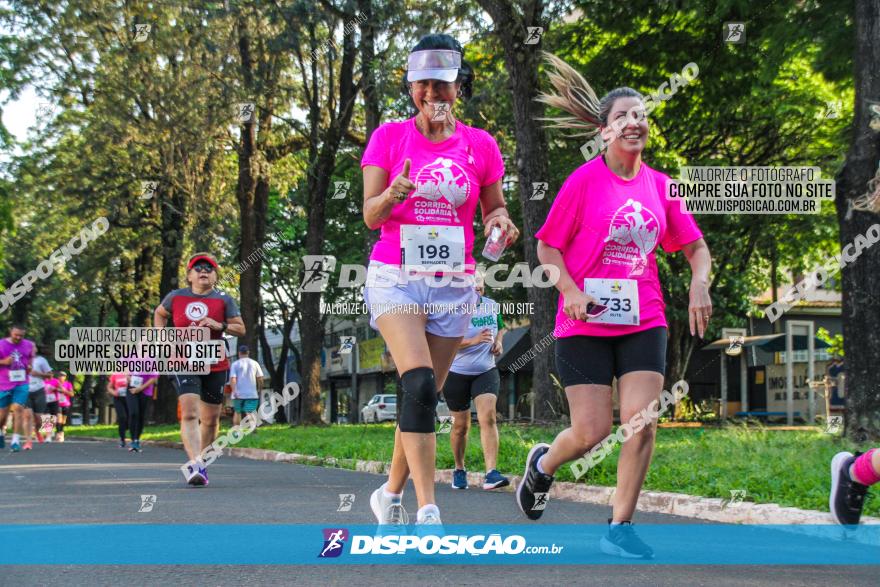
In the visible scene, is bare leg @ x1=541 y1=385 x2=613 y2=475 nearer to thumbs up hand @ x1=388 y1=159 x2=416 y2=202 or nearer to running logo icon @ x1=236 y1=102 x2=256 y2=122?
thumbs up hand @ x1=388 y1=159 x2=416 y2=202

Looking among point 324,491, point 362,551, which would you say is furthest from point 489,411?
point 362,551

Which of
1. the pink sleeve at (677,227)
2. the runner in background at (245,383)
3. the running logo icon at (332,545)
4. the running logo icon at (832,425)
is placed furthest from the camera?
the runner in background at (245,383)

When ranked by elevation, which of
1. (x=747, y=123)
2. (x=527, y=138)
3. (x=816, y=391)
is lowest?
(x=816, y=391)

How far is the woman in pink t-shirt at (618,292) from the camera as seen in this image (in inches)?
206

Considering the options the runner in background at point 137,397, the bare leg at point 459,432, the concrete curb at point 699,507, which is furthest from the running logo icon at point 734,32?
the runner in background at point 137,397

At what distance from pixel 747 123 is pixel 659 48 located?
28.2 ft

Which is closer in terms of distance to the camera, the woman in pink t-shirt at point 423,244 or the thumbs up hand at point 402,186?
the thumbs up hand at point 402,186

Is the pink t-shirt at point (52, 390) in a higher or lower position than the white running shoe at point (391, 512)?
lower

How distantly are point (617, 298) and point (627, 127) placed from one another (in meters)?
0.85

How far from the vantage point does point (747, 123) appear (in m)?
26.8

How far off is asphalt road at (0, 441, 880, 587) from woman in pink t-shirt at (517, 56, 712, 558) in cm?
60

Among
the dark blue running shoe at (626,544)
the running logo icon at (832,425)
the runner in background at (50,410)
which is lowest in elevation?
the runner in background at (50,410)

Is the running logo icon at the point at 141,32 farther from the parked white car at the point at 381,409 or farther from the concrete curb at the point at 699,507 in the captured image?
the parked white car at the point at 381,409

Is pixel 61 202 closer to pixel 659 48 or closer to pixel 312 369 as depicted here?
pixel 312 369
